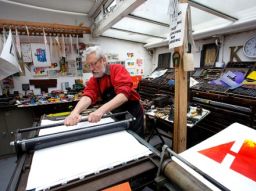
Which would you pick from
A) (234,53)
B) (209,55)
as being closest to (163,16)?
(209,55)

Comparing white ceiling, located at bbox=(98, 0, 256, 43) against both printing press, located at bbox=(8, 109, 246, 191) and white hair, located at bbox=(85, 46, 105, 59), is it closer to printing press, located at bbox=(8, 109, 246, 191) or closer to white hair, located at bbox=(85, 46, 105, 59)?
white hair, located at bbox=(85, 46, 105, 59)

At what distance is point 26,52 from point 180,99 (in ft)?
10.4

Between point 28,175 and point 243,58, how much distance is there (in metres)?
2.98

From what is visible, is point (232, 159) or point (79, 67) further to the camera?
point (79, 67)

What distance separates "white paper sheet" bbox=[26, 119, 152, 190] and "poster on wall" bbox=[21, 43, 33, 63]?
2831 mm

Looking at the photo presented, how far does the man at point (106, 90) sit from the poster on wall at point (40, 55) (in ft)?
6.74

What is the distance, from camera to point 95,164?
0.79 meters

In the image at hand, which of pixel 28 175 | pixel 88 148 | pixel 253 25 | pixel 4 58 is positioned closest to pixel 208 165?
pixel 88 148

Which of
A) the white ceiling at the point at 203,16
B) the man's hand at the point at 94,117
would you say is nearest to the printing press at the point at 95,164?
the man's hand at the point at 94,117

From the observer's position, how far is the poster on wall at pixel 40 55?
3.19 m

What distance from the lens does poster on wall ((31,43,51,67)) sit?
3.19 meters

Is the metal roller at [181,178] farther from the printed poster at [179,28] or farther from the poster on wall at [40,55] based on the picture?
the poster on wall at [40,55]

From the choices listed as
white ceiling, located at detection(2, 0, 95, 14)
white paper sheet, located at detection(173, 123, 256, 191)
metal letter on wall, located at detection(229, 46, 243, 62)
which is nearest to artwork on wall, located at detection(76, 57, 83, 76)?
white ceiling, located at detection(2, 0, 95, 14)

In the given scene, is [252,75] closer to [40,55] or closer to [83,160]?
[83,160]
